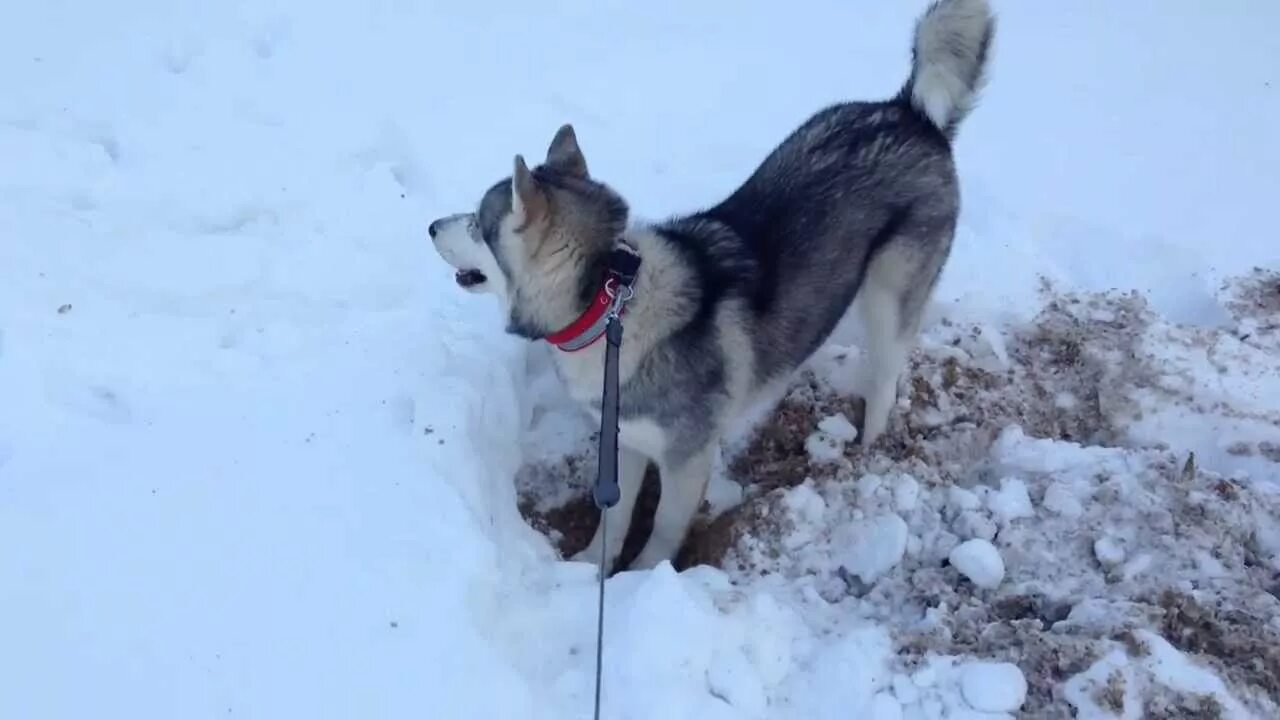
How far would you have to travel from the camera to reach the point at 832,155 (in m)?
3.61

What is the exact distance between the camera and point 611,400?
2838mm

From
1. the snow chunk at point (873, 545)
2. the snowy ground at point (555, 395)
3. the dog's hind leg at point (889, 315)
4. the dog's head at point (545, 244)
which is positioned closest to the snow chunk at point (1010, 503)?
the snowy ground at point (555, 395)

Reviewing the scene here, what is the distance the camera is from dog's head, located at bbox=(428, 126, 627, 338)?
117 inches

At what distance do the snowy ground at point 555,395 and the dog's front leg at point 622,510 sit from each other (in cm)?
15

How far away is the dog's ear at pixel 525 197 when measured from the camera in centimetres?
281

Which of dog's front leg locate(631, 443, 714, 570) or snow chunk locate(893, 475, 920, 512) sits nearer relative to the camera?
dog's front leg locate(631, 443, 714, 570)

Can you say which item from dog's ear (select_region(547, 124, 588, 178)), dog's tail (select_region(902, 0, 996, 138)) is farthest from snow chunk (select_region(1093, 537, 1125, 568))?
dog's ear (select_region(547, 124, 588, 178))

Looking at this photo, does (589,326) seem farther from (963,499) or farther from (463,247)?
(963,499)

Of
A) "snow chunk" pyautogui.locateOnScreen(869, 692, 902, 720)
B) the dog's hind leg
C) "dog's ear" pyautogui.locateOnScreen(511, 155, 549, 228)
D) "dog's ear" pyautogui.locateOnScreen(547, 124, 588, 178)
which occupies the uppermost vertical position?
"dog's ear" pyautogui.locateOnScreen(511, 155, 549, 228)

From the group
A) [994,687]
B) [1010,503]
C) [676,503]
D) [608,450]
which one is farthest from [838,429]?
[608,450]

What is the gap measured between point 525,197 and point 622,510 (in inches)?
54.6

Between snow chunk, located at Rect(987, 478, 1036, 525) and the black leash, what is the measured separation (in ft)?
4.89

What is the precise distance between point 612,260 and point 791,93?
3.02m

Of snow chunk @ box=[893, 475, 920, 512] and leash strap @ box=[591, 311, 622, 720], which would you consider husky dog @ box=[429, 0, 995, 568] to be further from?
snow chunk @ box=[893, 475, 920, 512]
